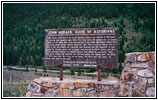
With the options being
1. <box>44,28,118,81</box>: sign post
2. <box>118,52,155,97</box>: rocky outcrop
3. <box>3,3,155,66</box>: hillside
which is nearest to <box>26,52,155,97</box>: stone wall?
<box>118,52,155,97</box>: rocky outcrop

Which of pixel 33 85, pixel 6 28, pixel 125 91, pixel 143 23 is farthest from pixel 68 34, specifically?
pixel 6 28

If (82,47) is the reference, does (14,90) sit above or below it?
below

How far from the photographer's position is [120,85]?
6.80m

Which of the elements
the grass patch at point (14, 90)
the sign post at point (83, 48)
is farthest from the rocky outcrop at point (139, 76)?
the grass patch at point (14, 90)

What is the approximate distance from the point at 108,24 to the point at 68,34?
7044 millimetres

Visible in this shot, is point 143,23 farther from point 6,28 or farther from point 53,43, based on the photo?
point 6,28

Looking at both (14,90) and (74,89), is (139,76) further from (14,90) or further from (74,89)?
(14,90)

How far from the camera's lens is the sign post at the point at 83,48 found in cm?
666

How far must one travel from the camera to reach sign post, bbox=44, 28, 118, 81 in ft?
21.9

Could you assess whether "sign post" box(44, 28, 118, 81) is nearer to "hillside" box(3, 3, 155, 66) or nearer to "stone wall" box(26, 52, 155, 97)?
"stone wall" box(26, 52, 155, 97)

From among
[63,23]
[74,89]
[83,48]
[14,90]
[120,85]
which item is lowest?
[14,90]

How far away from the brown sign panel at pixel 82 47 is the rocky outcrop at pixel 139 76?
1.77ft

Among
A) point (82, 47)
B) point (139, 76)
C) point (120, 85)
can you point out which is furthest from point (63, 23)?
point (139, 76)

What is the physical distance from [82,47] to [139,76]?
207 cm
